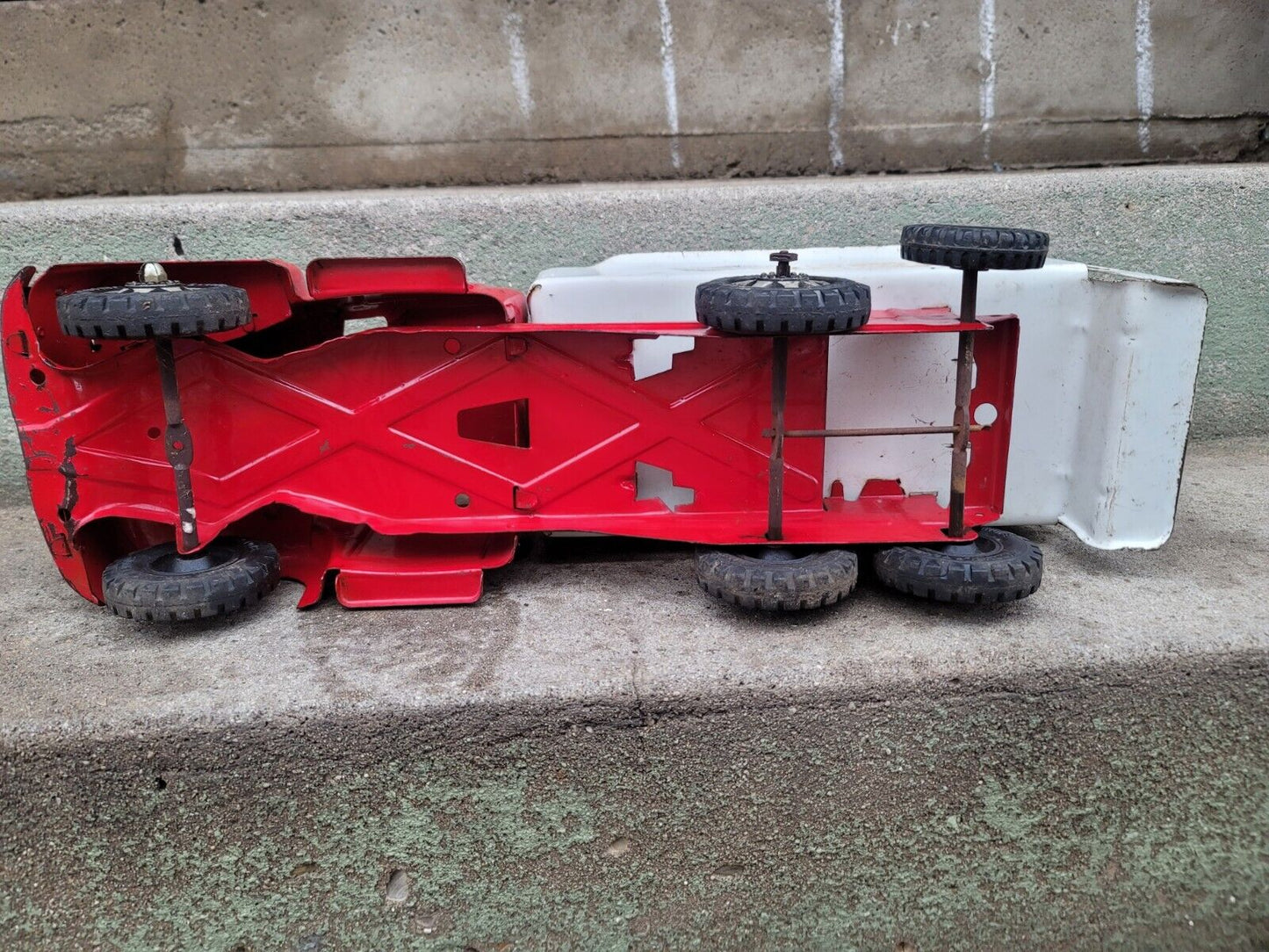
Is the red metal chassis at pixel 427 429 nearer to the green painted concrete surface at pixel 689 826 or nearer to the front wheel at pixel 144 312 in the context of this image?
the front wheel at pixel 144 312

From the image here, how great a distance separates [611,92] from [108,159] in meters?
1.73

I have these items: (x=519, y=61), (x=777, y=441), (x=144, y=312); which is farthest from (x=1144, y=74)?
(x=144, y=312)

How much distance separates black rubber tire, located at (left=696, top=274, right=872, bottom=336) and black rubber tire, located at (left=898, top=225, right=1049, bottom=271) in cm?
18

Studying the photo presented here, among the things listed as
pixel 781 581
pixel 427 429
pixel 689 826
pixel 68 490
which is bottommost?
pixel 689 826

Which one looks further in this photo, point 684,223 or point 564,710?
point 684,223

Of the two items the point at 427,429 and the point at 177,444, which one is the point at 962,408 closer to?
the point at 427,429

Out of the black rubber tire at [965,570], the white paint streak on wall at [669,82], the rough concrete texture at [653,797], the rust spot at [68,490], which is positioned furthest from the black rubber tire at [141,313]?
the white paint streak on wall at [669,82]

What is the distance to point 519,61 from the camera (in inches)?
121

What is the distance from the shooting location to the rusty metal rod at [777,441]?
6.06ft

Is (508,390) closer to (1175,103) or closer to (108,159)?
(108,159)

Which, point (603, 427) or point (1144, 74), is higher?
point (1144, 74)

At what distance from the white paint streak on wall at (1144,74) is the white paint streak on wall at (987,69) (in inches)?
19.6

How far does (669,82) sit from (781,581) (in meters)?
2.02

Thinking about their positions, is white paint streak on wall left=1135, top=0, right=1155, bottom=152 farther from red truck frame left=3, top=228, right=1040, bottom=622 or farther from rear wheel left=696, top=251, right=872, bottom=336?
rear wheel left=696, top=251, right=872, bottom=336
